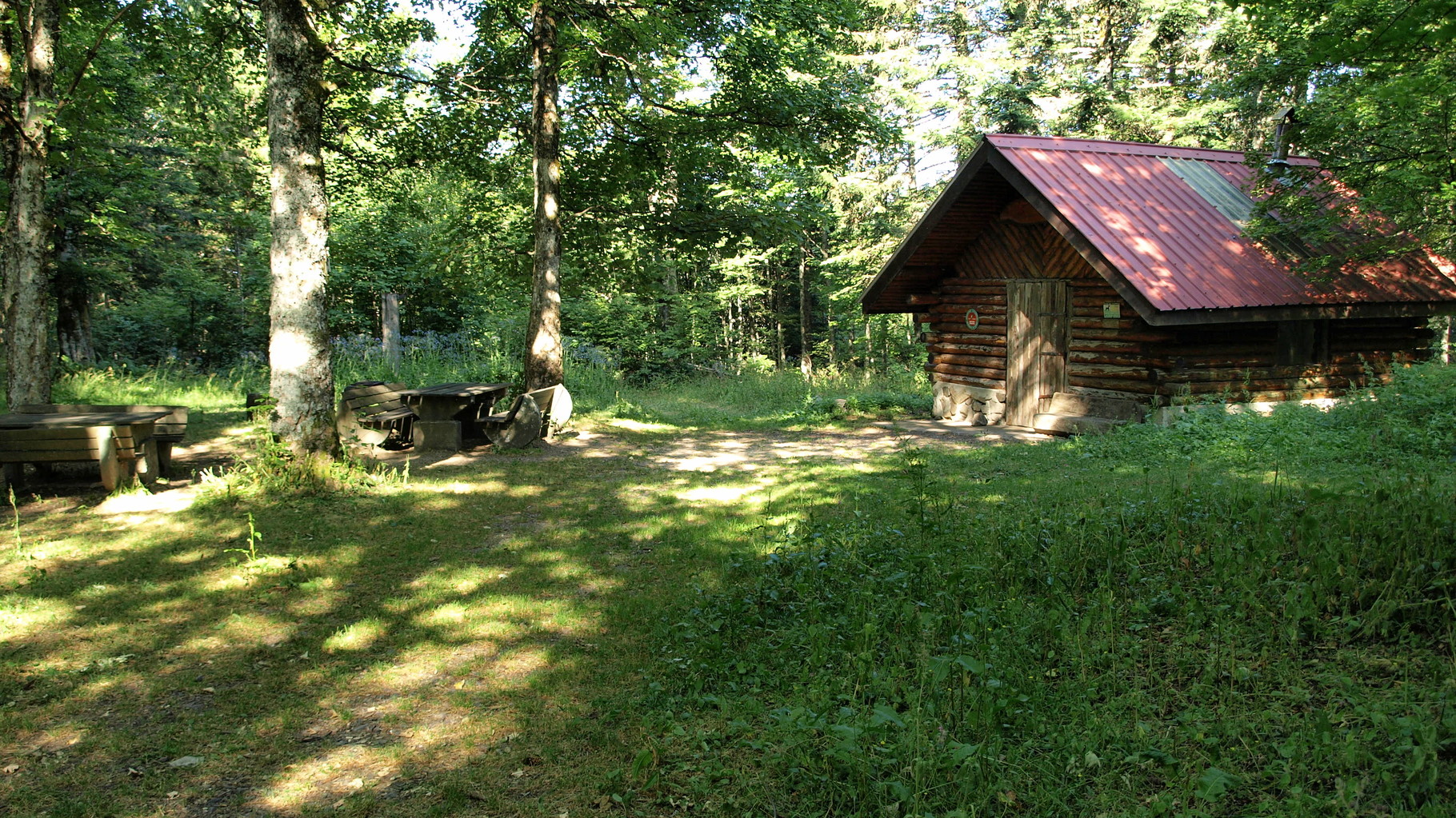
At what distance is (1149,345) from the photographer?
12219 millimetres

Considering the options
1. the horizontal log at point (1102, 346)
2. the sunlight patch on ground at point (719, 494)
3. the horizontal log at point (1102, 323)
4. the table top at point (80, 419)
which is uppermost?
the horizontal log at point (1102, 323)

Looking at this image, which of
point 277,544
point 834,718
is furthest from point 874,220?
point 834,718

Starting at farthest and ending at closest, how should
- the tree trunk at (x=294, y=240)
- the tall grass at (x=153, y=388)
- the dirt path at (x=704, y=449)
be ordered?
the tall grass at (x=153, y=388)
the dirt path at (x=704, y=449)
the tree trunk at (x=294, y=240)

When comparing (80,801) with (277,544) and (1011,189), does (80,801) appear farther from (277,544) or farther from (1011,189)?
(1011,189)

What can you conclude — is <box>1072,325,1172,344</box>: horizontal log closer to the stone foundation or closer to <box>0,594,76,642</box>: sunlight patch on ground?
the stone foundation

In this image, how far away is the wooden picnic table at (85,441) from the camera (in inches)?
297

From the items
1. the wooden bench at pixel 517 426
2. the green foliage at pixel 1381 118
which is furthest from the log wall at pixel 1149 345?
the wooden bench at pixel 517 426

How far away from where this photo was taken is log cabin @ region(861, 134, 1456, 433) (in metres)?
11.9

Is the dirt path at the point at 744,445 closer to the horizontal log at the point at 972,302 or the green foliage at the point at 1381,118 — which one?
the horizontal log at the point at 972,302

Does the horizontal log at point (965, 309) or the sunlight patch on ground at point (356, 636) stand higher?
the horizontal log at point (965, 309)

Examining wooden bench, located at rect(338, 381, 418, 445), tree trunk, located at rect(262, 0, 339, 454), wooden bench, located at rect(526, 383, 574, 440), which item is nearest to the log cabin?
wooden bench, located at rect(526, 383, 574, 440)

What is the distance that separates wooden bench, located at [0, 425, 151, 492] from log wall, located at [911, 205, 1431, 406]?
40.3 ft

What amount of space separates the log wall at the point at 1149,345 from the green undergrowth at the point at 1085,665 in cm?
607

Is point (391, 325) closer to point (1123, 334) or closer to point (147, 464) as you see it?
point (147, 464)
